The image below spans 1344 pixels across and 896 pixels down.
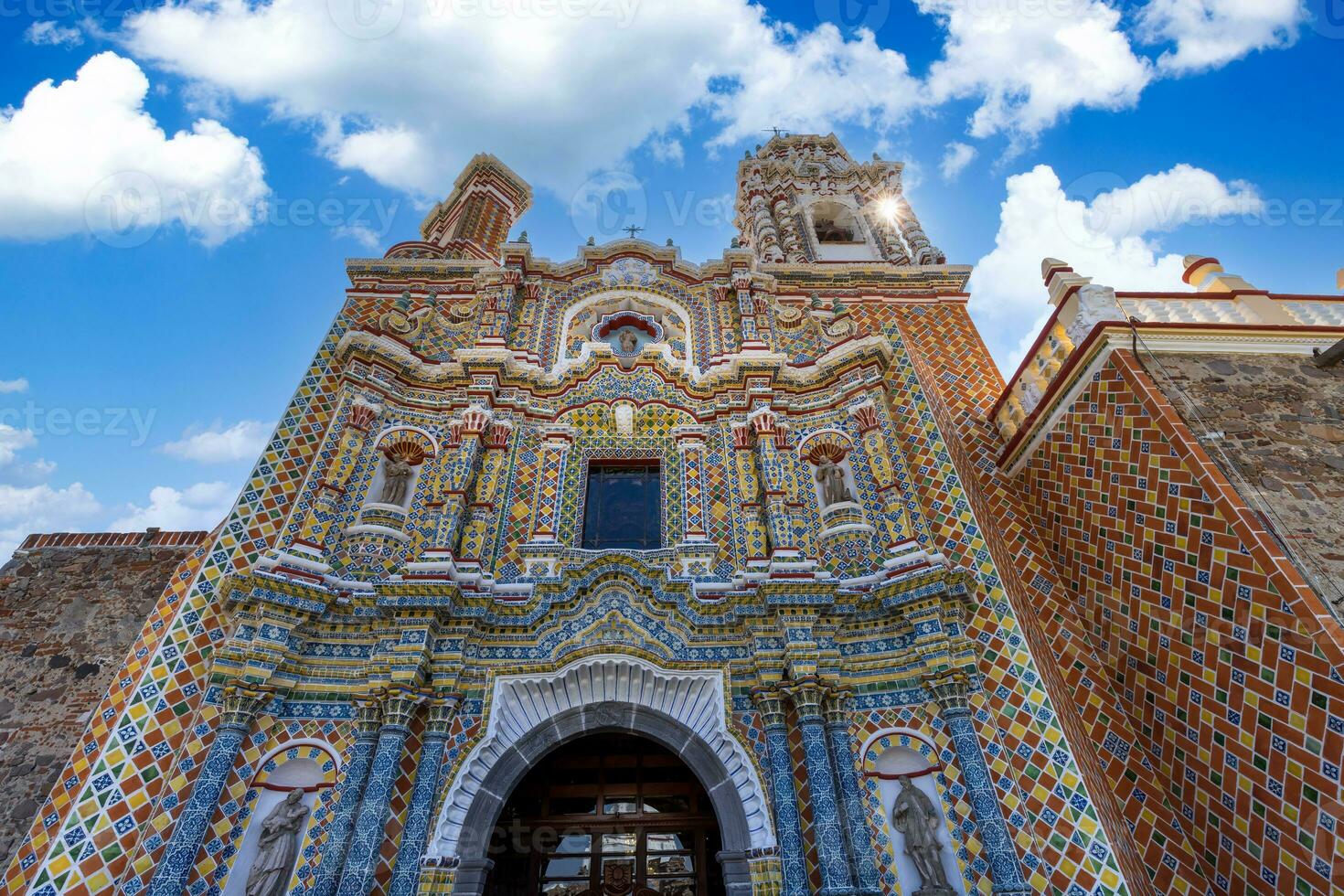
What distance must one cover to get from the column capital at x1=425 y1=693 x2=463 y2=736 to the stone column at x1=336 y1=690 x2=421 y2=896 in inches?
7.5

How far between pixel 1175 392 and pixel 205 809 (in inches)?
375

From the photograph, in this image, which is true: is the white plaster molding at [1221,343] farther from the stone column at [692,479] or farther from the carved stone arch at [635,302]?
the carved stone arch at [635,302]

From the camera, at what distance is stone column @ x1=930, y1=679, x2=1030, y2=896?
216 inches

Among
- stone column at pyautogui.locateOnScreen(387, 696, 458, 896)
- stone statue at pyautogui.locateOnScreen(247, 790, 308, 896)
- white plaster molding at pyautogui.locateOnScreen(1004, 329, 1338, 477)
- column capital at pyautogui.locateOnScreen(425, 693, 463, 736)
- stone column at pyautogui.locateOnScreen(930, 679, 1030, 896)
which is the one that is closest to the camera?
stone column at pyautogui.locateOnScreen(930, 679, 1030, 896)

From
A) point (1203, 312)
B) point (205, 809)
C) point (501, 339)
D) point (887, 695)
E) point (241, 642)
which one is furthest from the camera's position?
point (501, 339)

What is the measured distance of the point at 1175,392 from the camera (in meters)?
6.74

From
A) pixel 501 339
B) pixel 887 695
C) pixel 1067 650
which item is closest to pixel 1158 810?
pixel 1067 650

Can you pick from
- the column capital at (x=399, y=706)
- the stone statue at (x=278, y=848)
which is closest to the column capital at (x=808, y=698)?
the column capital at (x=399, y=706)

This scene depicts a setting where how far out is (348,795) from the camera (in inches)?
238

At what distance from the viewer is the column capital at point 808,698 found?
21.4ft

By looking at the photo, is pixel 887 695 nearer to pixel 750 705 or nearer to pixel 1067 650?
pixel 750 705

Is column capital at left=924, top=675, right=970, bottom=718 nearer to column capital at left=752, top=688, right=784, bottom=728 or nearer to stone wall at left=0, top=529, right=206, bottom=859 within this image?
column capital at left=752, top=688, right=784, bottom=728

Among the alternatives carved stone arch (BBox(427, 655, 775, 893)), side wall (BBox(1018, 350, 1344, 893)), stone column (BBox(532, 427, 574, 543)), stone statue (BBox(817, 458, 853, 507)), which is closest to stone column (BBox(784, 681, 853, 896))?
carved stone arch (BBox(427, 655, 775, 893))

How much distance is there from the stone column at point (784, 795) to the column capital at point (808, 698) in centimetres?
23
